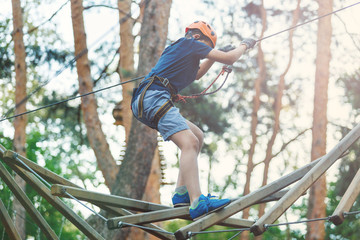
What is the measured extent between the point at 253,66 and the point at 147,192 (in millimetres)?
6083

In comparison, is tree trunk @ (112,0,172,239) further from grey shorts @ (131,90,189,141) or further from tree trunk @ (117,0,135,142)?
grey shorts @ (131,90,189,141)

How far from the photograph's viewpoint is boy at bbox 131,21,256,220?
10.5 feet

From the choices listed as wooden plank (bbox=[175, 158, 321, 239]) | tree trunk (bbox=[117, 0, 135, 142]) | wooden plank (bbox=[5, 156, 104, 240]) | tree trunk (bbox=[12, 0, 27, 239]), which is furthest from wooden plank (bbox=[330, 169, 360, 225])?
tree trunk (bbox=[12, 0, 27, 239])

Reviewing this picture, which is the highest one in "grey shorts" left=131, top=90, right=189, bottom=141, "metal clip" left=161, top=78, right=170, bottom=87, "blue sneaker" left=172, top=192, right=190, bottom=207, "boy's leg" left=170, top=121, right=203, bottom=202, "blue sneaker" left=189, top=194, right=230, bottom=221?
"metal clip" left=161, top=78, right=170, bottom=87

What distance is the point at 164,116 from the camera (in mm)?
3295

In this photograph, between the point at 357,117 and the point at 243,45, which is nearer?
the point at 243,45

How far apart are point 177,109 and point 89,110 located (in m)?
5.33

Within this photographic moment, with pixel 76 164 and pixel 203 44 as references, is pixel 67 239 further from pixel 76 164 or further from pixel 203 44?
pixel 203 44

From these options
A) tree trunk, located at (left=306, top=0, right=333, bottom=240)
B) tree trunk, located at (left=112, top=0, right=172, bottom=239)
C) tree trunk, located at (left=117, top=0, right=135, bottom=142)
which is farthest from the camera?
tree trunk, located at (left=117, top=0, right=135, bottom=142)

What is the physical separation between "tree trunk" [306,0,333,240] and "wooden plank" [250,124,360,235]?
4625 millimetres

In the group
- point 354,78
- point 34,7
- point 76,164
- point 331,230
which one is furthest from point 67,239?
point 354,78

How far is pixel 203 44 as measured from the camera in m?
3.39

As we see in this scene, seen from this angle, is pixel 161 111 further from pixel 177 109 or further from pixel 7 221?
pixel 7 221

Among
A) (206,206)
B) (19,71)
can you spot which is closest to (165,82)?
(206,206)
